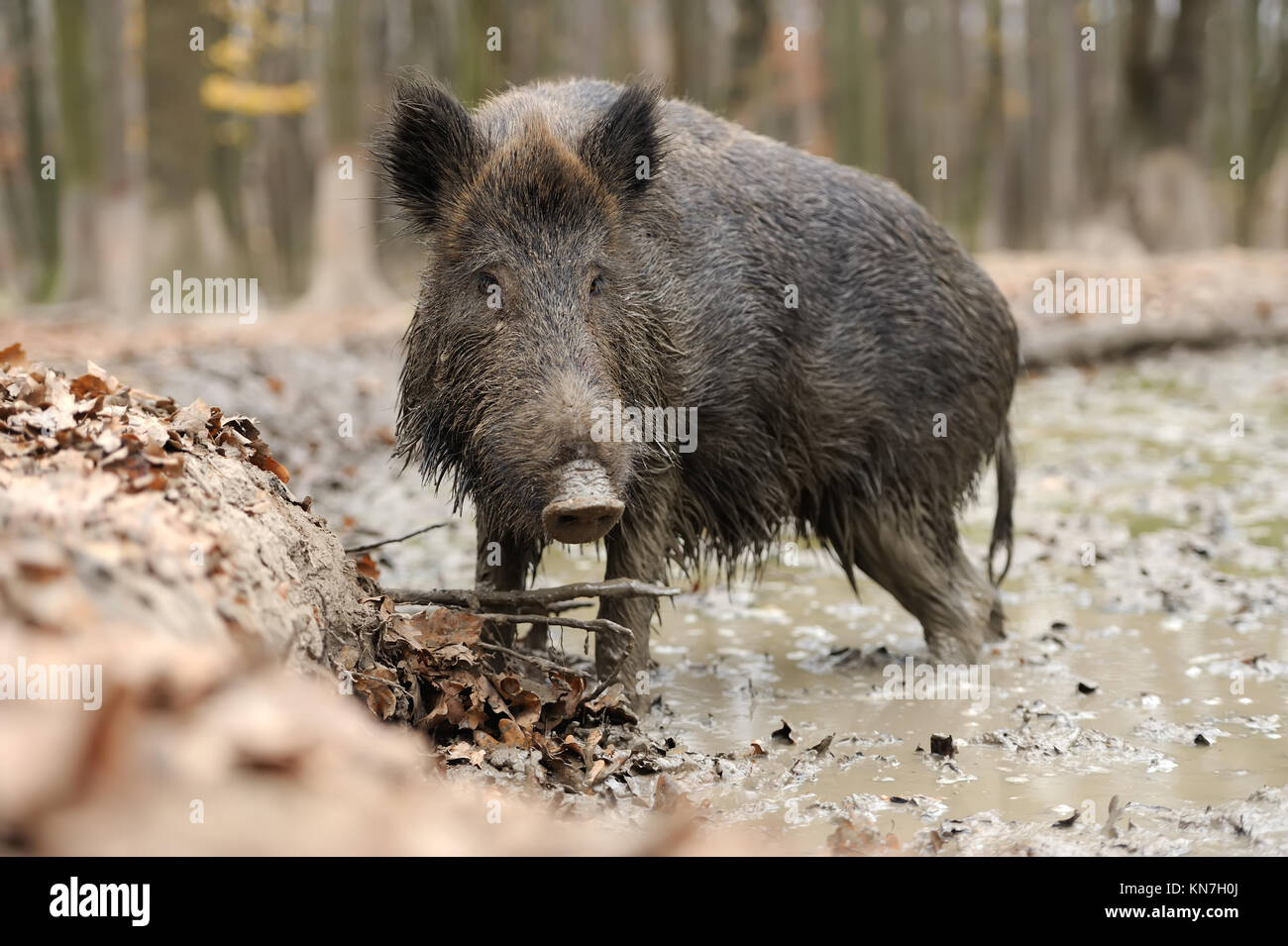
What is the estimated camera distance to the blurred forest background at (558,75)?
1708 cm

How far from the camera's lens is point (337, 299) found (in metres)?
18.5

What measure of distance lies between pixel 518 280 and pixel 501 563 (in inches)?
44.8

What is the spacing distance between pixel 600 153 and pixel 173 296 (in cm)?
1322

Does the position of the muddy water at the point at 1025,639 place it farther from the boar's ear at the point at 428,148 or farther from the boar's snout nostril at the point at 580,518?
the boar's ear at the point at 428,148

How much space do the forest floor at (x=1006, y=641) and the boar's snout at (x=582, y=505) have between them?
73cm

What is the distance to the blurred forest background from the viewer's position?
17.1m

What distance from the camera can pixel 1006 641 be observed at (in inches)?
247

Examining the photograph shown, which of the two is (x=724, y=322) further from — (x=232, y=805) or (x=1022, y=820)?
(x=232, y=805)

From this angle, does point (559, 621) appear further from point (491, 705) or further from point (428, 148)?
point (428, 148)

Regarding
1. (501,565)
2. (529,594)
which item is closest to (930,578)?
(501,565)

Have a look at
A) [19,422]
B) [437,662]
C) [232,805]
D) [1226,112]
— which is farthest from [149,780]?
[1226,112]

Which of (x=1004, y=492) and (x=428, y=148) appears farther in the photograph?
(x=1004, y=492)

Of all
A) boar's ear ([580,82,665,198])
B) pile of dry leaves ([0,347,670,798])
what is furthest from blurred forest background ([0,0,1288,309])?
pile of dry leaves ([0,347,670,798])

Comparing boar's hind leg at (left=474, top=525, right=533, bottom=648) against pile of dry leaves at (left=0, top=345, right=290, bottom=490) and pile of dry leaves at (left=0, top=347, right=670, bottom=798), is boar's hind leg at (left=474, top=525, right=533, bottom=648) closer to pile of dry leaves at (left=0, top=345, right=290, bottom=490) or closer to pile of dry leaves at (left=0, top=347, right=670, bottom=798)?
pile of dry leaves at (left=0, top=347, right=670, bottom=798)
